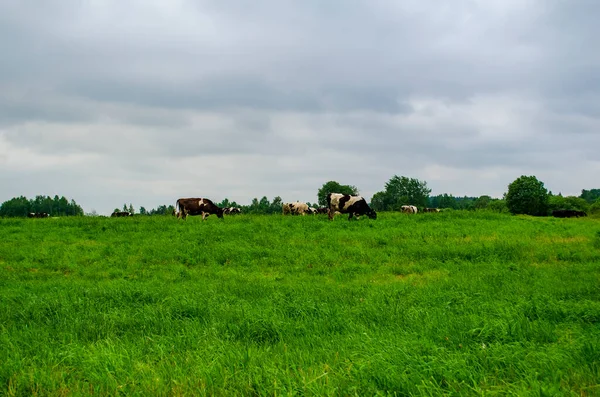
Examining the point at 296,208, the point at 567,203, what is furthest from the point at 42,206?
the point at 567,203

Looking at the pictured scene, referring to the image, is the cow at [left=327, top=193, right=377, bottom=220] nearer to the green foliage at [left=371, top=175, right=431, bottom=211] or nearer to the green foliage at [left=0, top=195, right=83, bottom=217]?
the green foliage at [left=371, top=175, right=431, bottom=211]

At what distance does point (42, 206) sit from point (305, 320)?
189 meters

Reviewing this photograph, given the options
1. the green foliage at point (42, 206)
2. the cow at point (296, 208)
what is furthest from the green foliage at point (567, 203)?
the green foliage at point (42, 206)

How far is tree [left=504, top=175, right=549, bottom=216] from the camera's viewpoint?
101 metres

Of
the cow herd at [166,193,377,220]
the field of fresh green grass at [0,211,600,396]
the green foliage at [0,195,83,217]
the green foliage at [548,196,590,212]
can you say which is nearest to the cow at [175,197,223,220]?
the cow herd at [166,193,377,220]

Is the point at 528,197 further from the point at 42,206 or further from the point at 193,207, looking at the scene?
the point at 42,206

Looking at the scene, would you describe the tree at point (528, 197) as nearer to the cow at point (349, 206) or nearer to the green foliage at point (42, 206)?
the cow at point (349, 206)

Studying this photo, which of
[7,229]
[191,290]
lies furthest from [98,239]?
[191,290]

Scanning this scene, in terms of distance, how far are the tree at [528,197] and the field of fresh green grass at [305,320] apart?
302ft

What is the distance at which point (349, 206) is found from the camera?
3084cm

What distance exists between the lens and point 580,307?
7.55 m

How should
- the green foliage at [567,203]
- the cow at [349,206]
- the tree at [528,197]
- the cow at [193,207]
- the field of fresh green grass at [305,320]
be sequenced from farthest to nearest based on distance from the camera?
the green foliage at [567,203], the tree at [528,197], the cow at [193,207], the cow at [349,206], the field of fresh green grass at [305,320]

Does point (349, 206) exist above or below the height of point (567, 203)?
below

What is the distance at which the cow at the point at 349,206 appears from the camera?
30781 millimetres
